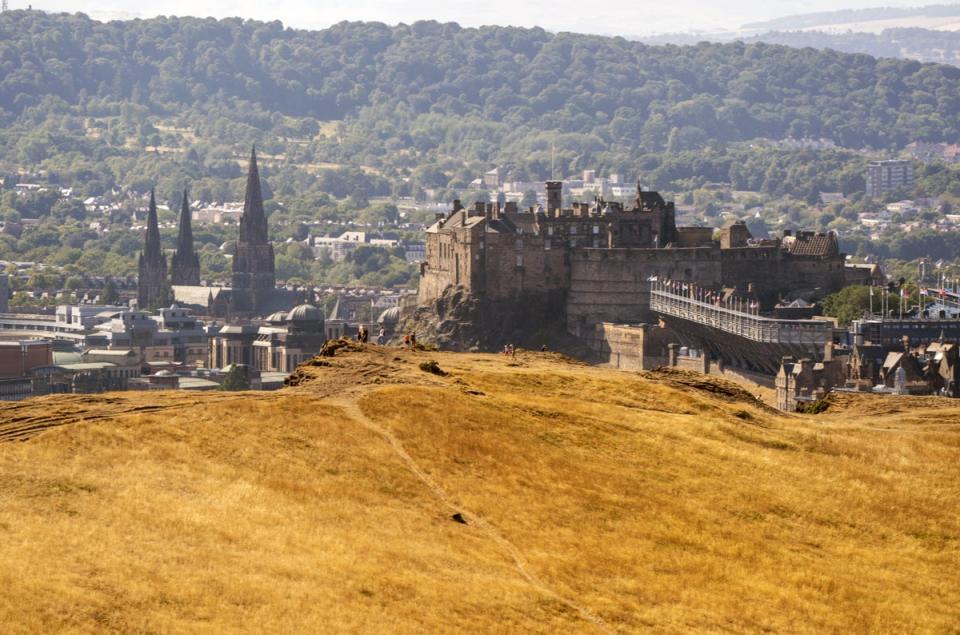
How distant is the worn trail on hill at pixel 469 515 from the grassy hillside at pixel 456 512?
0.27ft

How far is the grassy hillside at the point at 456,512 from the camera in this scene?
49.0 meters

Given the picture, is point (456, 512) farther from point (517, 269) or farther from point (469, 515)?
point (517, 269)

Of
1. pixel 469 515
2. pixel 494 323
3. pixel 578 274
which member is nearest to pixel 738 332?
pixel 578 274

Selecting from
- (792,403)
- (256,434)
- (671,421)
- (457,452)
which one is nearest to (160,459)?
(256,434)

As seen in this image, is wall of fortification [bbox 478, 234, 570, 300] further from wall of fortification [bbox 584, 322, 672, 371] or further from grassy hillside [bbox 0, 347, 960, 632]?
grassy hillside [bbox 0, 347, 960, 632]

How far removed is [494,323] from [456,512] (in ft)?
373

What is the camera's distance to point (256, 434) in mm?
58875

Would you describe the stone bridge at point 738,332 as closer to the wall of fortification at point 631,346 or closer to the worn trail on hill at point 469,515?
the wall of fortification at point 631,346

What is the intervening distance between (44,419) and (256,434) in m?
4.75

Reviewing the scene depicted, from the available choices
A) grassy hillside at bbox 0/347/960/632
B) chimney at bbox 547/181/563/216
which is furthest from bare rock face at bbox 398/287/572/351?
grassy hillside at bbox 0/347/960/632

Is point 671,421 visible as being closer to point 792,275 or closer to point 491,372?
point 491,372

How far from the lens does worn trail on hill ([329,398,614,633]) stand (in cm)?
5275

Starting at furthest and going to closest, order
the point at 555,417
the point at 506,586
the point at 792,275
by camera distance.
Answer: the point at 792,275 → the point at 555,417 → the point at 506,586

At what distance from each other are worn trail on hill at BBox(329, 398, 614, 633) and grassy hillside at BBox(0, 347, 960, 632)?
0.27 ft
